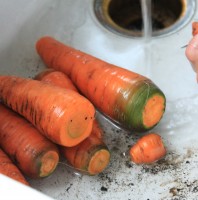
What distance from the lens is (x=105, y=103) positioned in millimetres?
918

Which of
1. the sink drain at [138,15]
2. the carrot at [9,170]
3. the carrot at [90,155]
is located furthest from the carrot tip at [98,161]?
the sink drain at [138,15]

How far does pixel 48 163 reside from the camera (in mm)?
825

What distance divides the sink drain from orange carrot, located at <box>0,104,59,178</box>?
389mm

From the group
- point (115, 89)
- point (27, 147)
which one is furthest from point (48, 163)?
point (115, 89)

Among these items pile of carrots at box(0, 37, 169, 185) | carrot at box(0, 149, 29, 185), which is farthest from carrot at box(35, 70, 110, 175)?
carrot at box(0, 149, 29, 185)

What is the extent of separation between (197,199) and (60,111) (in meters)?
0.30

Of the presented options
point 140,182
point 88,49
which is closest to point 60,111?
point 140,182

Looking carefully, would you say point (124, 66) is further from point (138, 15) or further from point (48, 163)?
point (48, 163)

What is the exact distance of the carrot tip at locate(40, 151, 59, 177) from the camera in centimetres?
82

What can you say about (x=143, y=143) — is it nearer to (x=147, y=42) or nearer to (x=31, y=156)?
(x=31, y=156)

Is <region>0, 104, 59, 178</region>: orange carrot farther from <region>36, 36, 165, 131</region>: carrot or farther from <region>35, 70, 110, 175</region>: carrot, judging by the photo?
<region>36, 36, 165, 131</region>: carrot

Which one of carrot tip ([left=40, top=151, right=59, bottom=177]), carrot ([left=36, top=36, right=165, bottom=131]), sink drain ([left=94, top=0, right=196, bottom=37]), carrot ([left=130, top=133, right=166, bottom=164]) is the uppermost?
sink drain ([left=94, top=0, right=196, bottom=37])

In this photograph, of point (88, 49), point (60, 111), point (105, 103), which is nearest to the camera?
point (60, 111)

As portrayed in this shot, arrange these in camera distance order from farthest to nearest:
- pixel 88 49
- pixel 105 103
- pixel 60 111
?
pixel 88 49
pixel 105 103
pixel 60 111
